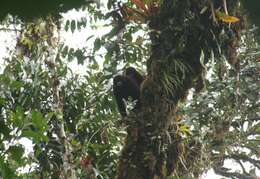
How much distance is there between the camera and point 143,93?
3551mm

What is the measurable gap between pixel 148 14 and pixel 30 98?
104 centimetres

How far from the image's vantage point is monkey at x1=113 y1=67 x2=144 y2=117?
3951mm

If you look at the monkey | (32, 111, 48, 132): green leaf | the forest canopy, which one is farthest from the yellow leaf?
(32, 111, 48, 132): green leaf

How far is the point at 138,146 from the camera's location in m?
3.55

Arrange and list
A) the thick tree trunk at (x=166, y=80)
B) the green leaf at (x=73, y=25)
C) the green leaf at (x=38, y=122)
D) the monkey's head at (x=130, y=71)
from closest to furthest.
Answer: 1. the green leaf at (x=38, y=122)
2. the thick tree trunk at (x=166, y=80)
3. the green leaf at (x=73, y=25)
4. the monkey's head at (x=130, y=71)

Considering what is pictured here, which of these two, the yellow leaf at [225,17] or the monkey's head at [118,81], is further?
the monkey's head at [118,81]

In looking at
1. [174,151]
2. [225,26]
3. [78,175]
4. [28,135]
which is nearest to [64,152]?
[78,175]

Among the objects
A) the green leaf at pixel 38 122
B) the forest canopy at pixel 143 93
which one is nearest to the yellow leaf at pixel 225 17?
the forest canopy at pixel 143 93

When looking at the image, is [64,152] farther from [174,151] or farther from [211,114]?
[211,114]

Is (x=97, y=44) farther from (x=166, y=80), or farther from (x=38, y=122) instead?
(x=38, y=122)

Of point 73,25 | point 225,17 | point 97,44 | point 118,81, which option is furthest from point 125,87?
point 225,17

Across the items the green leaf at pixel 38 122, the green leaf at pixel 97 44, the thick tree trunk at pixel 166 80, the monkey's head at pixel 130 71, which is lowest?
the green leaf at pixel 38 122

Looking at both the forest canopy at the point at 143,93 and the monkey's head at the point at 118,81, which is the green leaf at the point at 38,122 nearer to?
the forest canopy at the point at 143,93

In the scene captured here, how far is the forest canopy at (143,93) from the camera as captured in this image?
3439 millimetres
